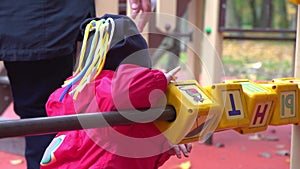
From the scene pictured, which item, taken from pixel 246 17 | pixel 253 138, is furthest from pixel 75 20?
pixel 246 17

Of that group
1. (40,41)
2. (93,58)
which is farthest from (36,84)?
(93,58)

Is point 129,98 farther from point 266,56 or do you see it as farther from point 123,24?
point 266,56

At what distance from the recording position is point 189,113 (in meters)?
0.96

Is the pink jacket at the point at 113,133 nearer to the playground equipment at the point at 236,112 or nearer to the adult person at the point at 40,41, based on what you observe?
the playground equipment at the point at 236,112

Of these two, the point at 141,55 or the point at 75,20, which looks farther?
the point at 75,20

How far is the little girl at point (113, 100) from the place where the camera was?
37.7 inches

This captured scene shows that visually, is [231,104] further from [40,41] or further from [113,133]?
[40,41]

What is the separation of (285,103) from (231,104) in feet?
0.66

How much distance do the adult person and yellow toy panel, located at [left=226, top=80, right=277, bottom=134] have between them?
0.36m

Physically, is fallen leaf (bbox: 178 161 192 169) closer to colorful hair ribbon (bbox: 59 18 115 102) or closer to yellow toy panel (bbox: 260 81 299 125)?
yellow toy panel (bbox: 260 81 299 125)

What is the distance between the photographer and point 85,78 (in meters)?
1.02

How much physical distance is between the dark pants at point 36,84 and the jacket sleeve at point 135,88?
1.64 ft

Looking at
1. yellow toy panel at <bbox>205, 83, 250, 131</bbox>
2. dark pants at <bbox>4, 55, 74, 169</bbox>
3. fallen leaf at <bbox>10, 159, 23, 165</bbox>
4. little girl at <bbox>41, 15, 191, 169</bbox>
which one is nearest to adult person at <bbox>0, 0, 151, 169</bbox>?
dark pants at <bbox>4, 55, 74, 169</bbox>

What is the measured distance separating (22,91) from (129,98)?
0.60 meters
